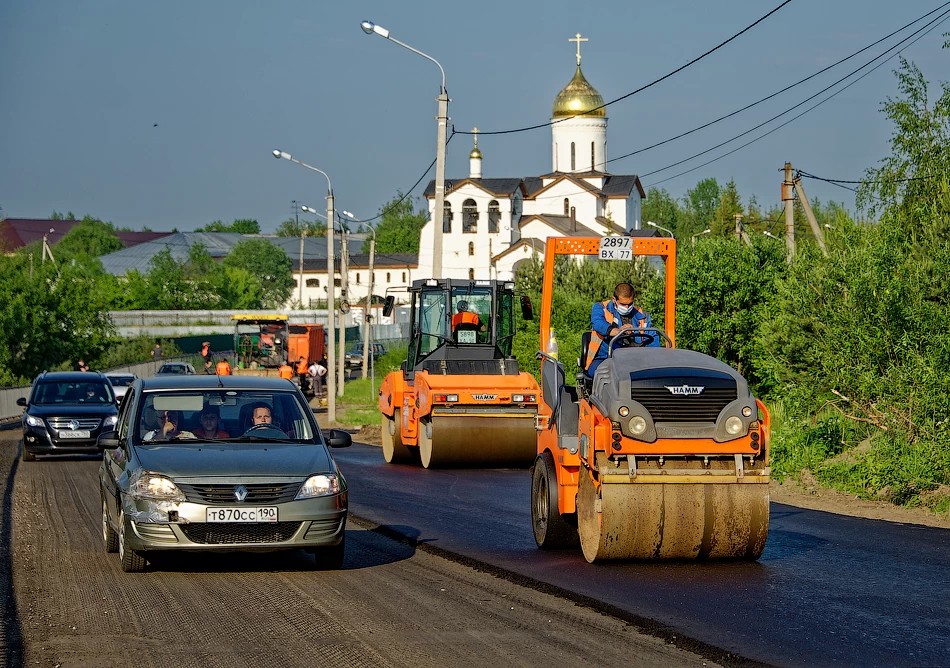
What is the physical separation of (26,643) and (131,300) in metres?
101

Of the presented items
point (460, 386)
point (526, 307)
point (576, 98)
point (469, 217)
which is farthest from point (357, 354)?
point (526, 307)

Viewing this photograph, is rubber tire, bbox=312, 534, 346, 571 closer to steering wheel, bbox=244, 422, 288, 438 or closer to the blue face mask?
steering wheel, bbox=244, 422, 288, 438

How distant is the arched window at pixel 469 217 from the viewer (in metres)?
104

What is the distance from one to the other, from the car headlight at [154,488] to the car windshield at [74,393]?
48.5 ft

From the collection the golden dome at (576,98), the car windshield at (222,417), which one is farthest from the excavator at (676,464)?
the golden dome at (576,98)

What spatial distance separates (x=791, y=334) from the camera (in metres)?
20.5

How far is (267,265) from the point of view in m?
151

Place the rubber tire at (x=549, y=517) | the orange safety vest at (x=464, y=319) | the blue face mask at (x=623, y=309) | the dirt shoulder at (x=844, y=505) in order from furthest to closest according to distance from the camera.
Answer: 1. the orange safety vest at (x=464, y=319)
2. the dirt shoulder at (x=844, y=505)
3. the blue face mask at (x=623, y=309)
4. the rubber tire at (x=549, y=517)

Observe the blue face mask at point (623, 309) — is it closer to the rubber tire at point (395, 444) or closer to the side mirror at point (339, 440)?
the side mirror at point (339, 440)

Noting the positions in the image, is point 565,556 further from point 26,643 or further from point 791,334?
point 791,334

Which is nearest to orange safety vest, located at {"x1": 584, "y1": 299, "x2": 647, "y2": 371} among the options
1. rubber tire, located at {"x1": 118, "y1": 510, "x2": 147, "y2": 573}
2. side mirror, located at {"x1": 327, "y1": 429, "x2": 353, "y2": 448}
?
side mirror, located at {"x1": 327, "y1": 429, "x2": 353, "y2": 448}

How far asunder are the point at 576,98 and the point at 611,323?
9145cm

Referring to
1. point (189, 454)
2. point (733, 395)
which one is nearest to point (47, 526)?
point (189, 454)

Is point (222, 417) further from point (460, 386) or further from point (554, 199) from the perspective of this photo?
point (554, 199)
